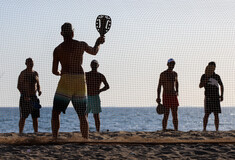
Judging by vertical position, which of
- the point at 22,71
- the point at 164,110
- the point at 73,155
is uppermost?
the point at 22,71

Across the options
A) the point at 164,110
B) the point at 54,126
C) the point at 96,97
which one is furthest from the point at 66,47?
the point at 164,110

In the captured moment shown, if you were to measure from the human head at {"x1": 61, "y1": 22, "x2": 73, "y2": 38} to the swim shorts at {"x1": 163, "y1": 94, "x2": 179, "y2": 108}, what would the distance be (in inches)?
130

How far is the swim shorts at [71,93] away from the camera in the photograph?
23.3 feet

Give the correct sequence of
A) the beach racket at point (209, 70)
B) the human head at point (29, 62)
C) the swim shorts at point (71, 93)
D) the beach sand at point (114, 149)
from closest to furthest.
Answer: the beach sand at point (114, 149), the swim shorts at point (71, 93), the human head at point (29, 62), the beach racket at point (209, 70)

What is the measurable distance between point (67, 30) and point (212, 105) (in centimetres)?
419

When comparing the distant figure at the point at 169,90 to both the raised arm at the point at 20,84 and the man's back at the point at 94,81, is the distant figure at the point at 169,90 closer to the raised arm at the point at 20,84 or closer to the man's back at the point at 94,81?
the man's back at the point at 94,81

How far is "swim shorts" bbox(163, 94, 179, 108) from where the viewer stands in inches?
381

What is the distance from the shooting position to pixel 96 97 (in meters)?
9.51

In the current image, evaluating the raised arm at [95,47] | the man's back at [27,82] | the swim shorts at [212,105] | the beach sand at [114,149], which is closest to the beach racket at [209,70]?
the swim shorts at [212,105]

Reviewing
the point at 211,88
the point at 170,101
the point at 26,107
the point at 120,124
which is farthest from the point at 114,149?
the point at 120,124

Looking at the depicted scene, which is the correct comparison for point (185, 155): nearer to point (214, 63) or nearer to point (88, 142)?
point (88, 142)

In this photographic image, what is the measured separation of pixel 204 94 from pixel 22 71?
4.04m

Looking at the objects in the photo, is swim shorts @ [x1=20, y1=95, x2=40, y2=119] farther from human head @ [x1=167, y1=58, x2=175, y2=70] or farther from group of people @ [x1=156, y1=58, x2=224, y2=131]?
human head @ [x1=167, y1=58, x2=175, y2=70]

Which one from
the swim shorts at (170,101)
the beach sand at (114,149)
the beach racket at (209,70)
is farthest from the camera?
the beach racket at (209,70)
